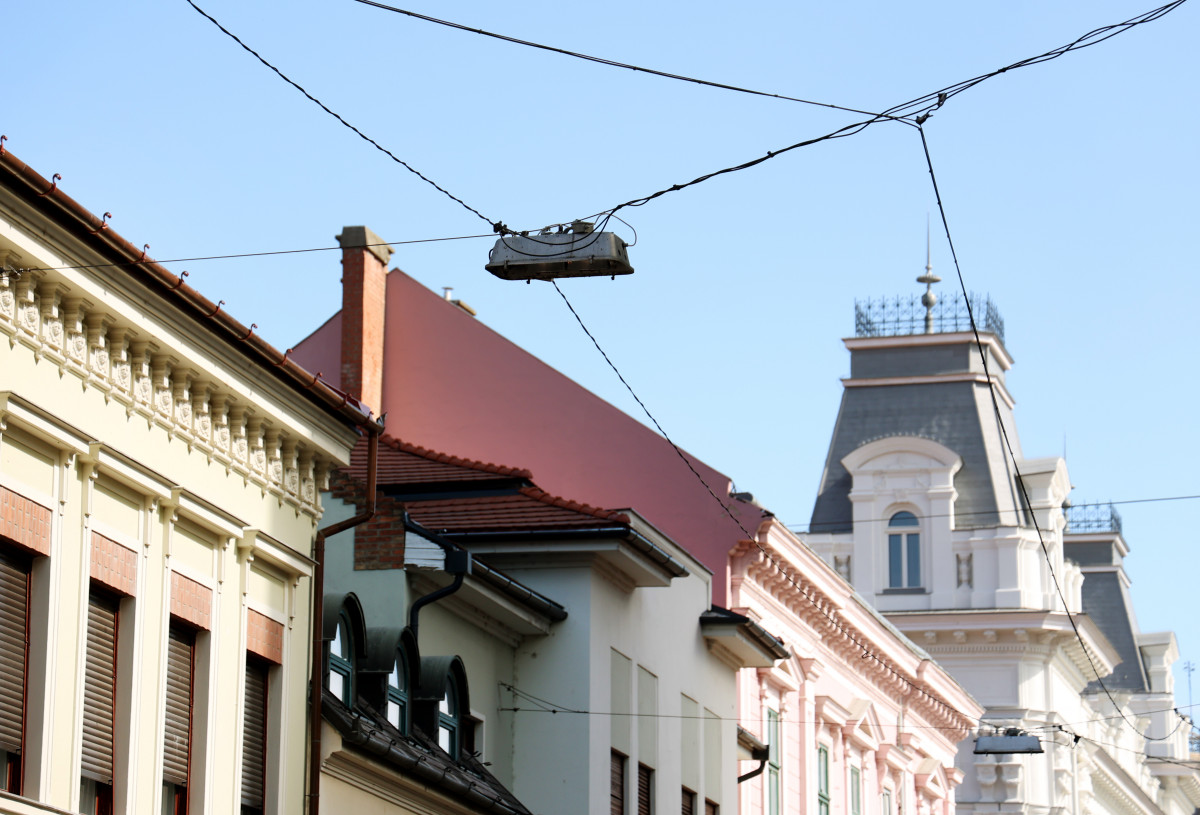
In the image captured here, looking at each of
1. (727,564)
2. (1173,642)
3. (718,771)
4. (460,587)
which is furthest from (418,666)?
(1173,642)

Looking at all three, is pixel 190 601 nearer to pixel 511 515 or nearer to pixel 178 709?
pixel 178 709

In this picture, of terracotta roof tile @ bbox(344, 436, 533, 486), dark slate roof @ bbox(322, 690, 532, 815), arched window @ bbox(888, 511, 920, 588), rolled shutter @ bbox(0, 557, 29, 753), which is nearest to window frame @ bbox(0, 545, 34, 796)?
rolled shutter @ bbox(0, 557, 29, 753)

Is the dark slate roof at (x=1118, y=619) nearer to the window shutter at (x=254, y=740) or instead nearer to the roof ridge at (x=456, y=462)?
the roof ridge at (x=456, y=462)

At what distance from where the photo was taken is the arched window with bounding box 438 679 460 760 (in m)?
20.0

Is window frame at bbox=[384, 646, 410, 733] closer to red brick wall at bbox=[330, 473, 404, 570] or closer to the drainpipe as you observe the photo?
the drainpipe

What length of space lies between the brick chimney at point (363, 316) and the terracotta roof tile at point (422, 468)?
18.6 ft

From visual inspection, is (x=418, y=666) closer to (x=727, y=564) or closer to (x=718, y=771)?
(x=718, y=771)

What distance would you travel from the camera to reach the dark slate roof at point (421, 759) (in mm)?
16828

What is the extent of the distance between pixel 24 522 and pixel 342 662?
5.87 meters

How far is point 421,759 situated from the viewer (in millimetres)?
17938

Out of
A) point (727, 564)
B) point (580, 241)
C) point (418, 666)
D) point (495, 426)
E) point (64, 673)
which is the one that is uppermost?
point (495, 426)

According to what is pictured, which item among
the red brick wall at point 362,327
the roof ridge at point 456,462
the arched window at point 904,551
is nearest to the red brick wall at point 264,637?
the roof ridge at point 456,462

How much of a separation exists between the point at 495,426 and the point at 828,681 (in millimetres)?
7398

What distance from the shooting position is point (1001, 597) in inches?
2108
